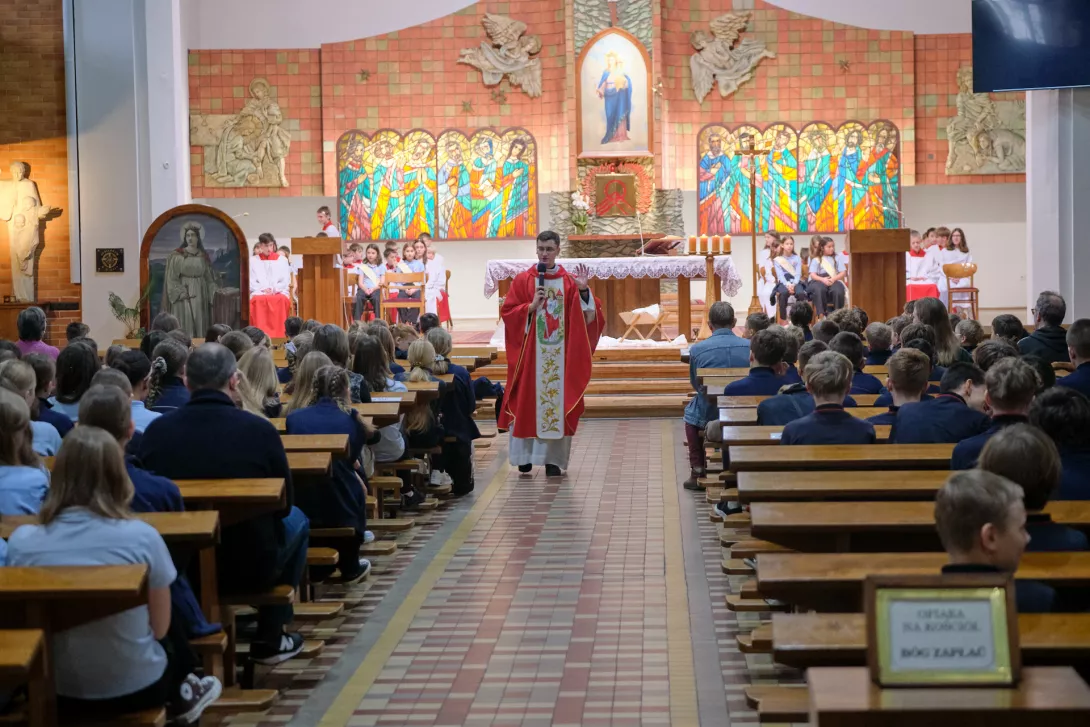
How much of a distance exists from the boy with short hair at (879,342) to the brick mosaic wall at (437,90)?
12.9 metres

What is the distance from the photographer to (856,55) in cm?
2147

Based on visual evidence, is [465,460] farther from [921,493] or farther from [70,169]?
[70,169]

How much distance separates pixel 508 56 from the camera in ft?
71.3

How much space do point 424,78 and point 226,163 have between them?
10.6 ft

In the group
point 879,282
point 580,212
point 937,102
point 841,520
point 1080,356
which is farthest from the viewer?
point 937,102

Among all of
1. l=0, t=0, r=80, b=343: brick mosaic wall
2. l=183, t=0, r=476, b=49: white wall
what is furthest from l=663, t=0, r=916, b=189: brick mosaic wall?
l=0, t=0, r=80, b=343: brick mosaic wall

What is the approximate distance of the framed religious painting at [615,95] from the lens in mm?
21062

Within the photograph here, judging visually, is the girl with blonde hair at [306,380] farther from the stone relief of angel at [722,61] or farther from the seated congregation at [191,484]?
the stone relief of angel at [722,61]

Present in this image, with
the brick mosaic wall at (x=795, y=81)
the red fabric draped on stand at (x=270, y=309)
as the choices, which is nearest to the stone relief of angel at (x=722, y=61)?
the brick mosaic wall at (x=795, y=81)

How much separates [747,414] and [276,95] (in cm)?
1595

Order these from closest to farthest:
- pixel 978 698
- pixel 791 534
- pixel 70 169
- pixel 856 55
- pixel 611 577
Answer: pixel 978 698
pixel 791 534
pixel 611 577
pixel 70 169
pixel 856 55

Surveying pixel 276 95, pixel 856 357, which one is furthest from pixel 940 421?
pixel 276 95

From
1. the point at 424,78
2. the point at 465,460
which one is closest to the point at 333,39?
the point at 424,78

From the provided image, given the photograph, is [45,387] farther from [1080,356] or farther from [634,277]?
[634,277]
